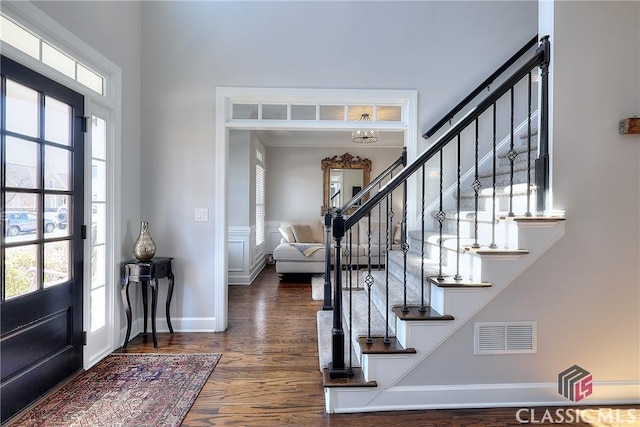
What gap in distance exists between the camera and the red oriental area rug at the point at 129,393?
1.69 meters

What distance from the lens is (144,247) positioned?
2607mm

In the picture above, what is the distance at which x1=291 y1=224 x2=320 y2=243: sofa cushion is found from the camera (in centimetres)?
580

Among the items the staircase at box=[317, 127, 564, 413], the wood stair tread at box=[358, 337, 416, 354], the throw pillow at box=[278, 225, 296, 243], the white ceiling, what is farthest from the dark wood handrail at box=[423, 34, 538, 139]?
the throw pillow at box=[278, 225, 296, 243]

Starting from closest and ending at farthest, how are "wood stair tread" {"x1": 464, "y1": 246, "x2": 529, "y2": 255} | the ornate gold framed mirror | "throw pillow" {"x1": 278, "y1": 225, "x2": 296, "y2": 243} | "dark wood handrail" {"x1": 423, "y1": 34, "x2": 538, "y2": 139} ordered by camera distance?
1. "wood stair tread" {"x1": 464, "y1": 246, "x2": 529, "y2": 255}
2. "dark wood handrail" {"x1": 423, "y1": 34, "x2": 538, "y2": 139}
3. "throw pillow" {"x1": 278, "y1": 225, "x2": 296, "y2": 243}
4. the ornate gold framed mirror

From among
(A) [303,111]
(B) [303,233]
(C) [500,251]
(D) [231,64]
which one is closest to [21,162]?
(D) [231,64]

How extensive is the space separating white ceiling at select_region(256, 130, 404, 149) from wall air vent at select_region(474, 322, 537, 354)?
16.6 ft

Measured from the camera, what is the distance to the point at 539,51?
5.99ft

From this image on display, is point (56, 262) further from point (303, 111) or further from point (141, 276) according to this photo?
point (303, 111)

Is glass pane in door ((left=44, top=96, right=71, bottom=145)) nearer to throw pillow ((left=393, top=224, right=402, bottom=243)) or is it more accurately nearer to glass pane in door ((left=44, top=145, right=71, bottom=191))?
glass pane in door ((left=44, top=145, right=71, bottom=191))

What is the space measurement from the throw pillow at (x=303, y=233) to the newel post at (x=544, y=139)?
439 cm

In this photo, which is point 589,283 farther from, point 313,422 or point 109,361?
point 109,361

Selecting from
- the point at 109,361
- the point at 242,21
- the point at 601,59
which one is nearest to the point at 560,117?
the point at 601,59

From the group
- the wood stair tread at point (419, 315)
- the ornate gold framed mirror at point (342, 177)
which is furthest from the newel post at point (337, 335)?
the ornate gold framed mirror at point (342, 177)

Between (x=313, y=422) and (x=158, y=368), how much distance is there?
1326 mm
